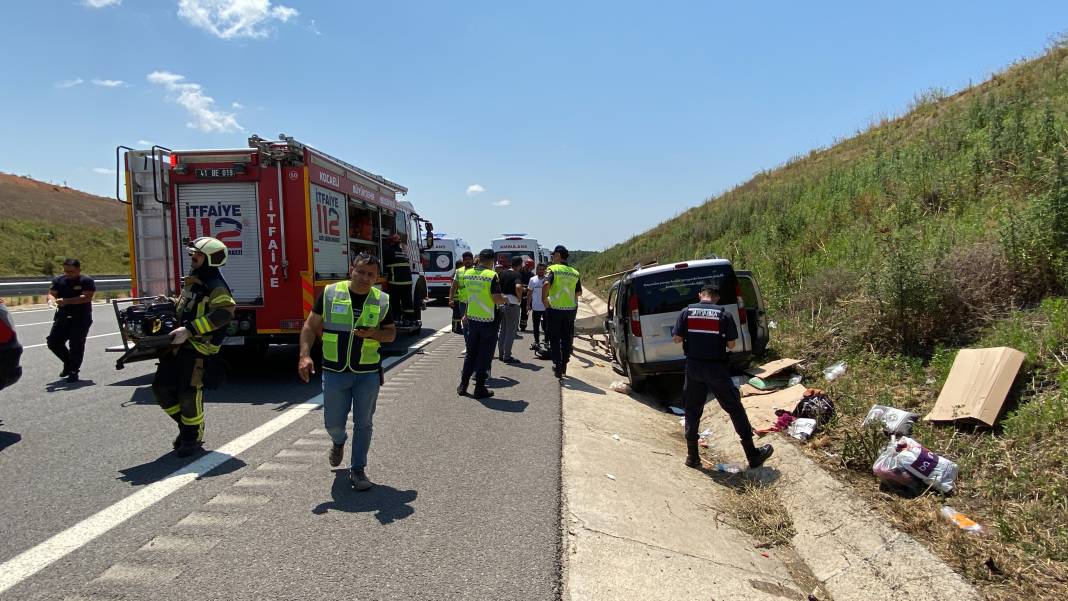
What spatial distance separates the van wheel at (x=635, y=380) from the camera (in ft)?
28.3

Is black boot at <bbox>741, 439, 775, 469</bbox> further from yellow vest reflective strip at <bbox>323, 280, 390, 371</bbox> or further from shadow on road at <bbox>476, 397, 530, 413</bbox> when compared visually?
yellow vest reflective strip at <bbox>323, 280, 390, 371</bbox>

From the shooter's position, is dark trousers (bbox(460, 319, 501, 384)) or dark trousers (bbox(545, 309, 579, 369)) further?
dark trousers (bbox(545, 309, 579, 369))

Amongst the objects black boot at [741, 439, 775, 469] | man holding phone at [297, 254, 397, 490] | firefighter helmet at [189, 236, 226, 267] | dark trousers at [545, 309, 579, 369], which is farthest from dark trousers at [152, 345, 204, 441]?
dark trousers at [545, 309, 579, 369]

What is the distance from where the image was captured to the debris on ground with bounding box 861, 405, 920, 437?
5.22m

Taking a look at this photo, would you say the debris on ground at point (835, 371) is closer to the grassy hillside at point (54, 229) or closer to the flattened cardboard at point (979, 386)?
the flattened cardboard at point (979, 386)

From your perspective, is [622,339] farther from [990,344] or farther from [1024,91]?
[1024,91]

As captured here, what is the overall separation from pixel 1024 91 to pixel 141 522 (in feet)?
58.3

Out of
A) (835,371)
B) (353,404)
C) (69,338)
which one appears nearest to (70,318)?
(69,338)

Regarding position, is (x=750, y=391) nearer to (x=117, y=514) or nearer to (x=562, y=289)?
(x=562, y=289)

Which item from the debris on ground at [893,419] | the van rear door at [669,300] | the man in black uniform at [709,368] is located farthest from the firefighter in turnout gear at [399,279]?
the debris on ground at [893,419]

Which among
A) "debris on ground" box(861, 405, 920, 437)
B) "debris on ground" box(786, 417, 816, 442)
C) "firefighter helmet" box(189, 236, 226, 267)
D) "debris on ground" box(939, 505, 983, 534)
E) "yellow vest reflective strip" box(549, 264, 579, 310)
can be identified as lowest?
"debris on ground" box(939, 505, 983, 534)

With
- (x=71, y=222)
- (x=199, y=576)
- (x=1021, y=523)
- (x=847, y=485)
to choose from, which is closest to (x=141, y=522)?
(x=199, y=576)

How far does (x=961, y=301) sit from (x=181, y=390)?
25.4 feet

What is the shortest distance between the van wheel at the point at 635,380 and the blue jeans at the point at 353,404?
4643mm
